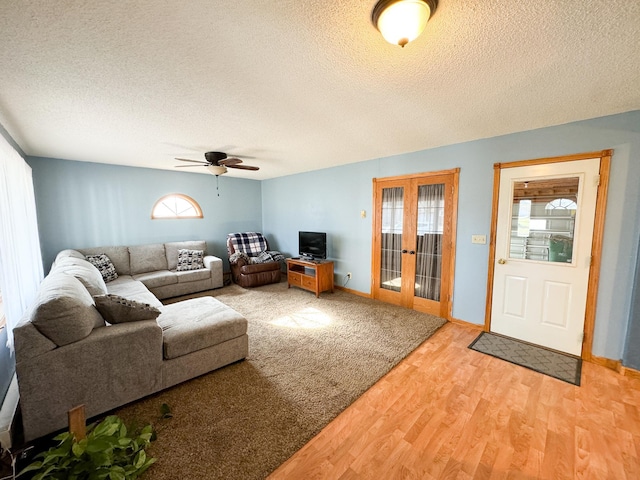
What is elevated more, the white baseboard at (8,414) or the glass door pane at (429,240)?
the glass door pane at (429,240)

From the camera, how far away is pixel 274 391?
2039 mm

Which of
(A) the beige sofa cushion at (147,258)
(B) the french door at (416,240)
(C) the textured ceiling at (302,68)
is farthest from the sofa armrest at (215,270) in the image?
(B) the french door at (416,240)

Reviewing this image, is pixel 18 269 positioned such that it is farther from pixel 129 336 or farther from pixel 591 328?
pixel 591 328

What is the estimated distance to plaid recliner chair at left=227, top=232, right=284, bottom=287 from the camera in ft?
16.0

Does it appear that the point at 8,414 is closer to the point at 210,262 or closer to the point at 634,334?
the point at 210,262

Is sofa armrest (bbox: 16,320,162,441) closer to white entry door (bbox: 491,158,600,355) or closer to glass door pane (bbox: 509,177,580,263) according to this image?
white entry door (bbox: 491,158,600,355)

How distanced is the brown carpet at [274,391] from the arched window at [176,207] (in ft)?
9.84

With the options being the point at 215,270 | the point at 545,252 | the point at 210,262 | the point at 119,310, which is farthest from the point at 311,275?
the point at 545,252

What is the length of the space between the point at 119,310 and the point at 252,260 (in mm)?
3205

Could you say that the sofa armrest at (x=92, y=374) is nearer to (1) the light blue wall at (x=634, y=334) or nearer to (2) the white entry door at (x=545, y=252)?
(2) the white entry door at (x=545, y=252)

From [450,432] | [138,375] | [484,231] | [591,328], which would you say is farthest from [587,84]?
[138,375]

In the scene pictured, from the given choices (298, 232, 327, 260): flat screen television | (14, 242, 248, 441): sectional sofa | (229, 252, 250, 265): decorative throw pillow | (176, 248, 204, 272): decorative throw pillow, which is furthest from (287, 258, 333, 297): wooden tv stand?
(14, 242, 248, 441): sectional sofa

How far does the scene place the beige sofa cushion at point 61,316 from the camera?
1.55m

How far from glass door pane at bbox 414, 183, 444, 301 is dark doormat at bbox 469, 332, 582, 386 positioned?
0.83 m
